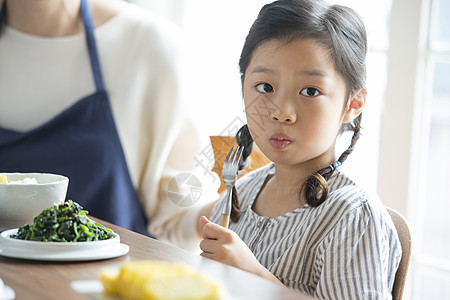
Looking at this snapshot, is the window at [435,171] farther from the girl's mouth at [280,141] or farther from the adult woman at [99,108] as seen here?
the girl's mouth at [280,141]

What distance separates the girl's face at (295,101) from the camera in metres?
1.02

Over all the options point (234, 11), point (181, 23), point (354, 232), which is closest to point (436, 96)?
point (234, 11)

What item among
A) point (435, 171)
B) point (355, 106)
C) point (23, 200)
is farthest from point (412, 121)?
point (23, 200)

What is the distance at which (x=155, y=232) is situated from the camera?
4.92 ft

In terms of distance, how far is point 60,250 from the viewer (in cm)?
68

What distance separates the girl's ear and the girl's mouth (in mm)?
141

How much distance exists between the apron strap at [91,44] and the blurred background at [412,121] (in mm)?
453

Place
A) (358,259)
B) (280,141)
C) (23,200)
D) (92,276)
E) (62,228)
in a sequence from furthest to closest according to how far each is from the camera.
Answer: (280,141) < (358,259) < (23,200) < (62,228) < (92,276)

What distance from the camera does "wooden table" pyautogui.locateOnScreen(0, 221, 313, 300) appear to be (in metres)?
0.54

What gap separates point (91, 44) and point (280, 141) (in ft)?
2.35

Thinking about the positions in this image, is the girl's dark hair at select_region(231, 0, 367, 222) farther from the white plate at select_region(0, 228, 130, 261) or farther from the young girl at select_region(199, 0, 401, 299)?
the white plate at select_region(0, 228, 130, 261)

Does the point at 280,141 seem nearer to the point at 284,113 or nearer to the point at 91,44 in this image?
the point at 284,113

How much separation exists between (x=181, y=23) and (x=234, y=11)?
0.23m

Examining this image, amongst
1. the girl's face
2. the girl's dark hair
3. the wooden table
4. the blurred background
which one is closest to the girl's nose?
the girl's face
